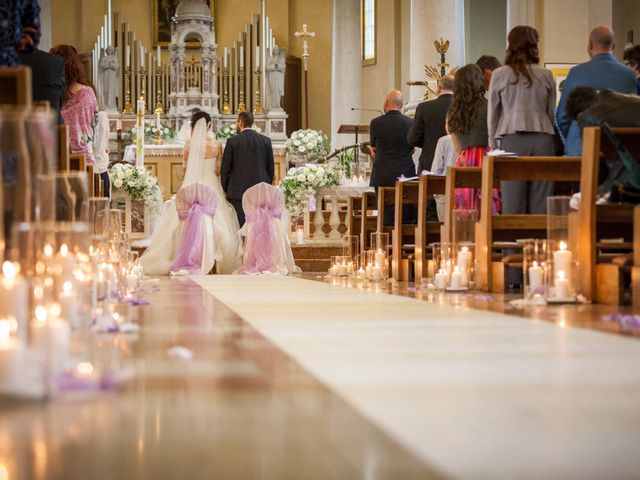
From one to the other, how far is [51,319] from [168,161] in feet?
51.8

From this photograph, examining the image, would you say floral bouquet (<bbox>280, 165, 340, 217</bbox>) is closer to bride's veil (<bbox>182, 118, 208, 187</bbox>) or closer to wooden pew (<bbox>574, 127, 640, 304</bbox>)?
bride's veil (<bbox>182, 118, 208, 187</bbox>)

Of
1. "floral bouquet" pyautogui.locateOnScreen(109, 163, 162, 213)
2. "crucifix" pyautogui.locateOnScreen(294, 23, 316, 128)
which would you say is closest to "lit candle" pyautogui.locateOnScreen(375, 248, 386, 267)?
"floral bouquet" pyautogui.locateOnScreen(109, 163, 162, 213)

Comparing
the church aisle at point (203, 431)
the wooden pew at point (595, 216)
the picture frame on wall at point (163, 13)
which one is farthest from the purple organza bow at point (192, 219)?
the picture frame on wall at point (163, 13)

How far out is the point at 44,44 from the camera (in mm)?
18750

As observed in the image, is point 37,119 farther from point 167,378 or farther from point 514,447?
point 514,447

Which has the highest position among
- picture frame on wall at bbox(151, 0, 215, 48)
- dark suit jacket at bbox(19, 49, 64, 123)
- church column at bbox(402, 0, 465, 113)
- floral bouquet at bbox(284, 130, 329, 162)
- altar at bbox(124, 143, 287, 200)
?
picture frame on wall at bbox(151, 0, 215, 48)

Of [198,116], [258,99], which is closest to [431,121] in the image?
[198,116]

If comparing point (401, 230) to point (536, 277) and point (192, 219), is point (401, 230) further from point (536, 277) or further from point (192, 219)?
point (536, 277)

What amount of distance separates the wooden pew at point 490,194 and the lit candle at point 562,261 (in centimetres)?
129

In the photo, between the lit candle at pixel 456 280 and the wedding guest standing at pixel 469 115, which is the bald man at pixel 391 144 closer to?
the wedding guest standing at pixel 469 115

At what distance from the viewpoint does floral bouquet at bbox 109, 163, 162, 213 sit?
13.8 metres

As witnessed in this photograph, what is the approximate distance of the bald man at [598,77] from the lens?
7227 millimetres

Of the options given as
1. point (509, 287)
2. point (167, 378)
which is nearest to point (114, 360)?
point (167, 378)

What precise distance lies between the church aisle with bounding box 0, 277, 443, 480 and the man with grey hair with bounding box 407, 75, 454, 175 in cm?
665
